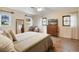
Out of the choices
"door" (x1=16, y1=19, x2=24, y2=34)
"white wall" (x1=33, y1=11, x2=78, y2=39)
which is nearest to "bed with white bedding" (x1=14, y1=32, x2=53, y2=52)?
"door" (x1=16, y1=19, x2=24, y2=34)

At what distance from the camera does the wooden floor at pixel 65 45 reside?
58.0 inches

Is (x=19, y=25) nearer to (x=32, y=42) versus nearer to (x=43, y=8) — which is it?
(x=32, y=42)

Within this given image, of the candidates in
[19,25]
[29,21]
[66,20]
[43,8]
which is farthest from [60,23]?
[19,25]

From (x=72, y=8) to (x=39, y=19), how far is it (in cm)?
52

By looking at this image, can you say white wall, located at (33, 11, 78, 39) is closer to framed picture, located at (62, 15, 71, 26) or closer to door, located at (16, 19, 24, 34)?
framed picture, located at (62, 15, 71, 26)

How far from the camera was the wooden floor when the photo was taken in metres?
1.47

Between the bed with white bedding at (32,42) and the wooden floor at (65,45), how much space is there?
0.08 meters

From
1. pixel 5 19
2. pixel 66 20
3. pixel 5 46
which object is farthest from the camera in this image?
pixel 66 20

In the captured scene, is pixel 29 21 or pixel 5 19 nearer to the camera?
pixel 5 19

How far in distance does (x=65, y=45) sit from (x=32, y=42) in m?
0.51

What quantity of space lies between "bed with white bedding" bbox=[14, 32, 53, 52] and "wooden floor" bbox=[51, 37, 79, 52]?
3.3 inches

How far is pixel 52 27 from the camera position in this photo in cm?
163

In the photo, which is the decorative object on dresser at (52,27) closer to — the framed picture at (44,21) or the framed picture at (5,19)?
the framed picture at (44,21)
